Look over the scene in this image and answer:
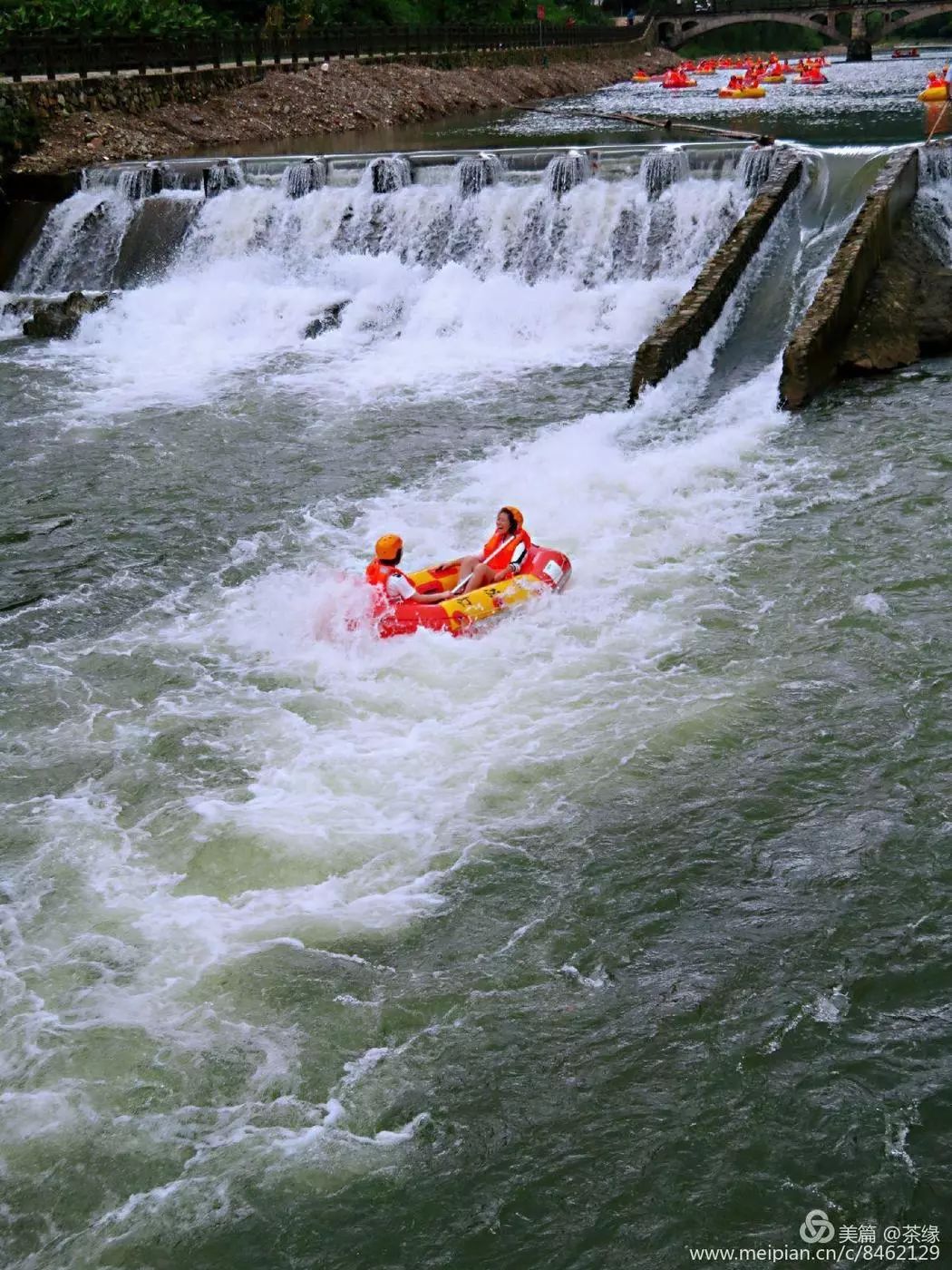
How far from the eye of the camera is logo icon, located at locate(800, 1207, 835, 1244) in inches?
186

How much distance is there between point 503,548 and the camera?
9.65 meters

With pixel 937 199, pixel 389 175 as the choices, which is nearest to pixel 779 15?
pixel 389 175

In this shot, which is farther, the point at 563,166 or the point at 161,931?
the point at 563,166

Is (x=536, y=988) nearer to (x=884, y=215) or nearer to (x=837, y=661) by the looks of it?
(x=837, y=661)

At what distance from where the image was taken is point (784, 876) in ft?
21.7

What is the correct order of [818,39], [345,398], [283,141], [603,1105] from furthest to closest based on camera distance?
[818,39]
[283,141]
[345,398]
[603,1105]

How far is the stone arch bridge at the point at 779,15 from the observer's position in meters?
64.2

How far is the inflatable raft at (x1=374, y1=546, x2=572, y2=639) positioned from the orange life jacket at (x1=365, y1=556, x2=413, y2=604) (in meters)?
0.04

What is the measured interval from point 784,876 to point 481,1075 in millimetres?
1984

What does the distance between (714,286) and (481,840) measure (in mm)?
10073

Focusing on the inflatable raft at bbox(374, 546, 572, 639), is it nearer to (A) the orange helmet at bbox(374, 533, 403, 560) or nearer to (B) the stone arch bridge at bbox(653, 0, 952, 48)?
(A) the orange helmet at bbox(374, 533, 403, 560)

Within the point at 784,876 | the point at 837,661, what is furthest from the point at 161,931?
the point at 837,661

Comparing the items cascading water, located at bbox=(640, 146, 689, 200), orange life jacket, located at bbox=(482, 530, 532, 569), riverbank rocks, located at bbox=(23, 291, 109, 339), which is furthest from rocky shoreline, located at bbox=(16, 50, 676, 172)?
orange life jacket, located at bbox=(482, 530, 532, 569)

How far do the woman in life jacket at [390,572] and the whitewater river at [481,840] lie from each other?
305 millimetres
